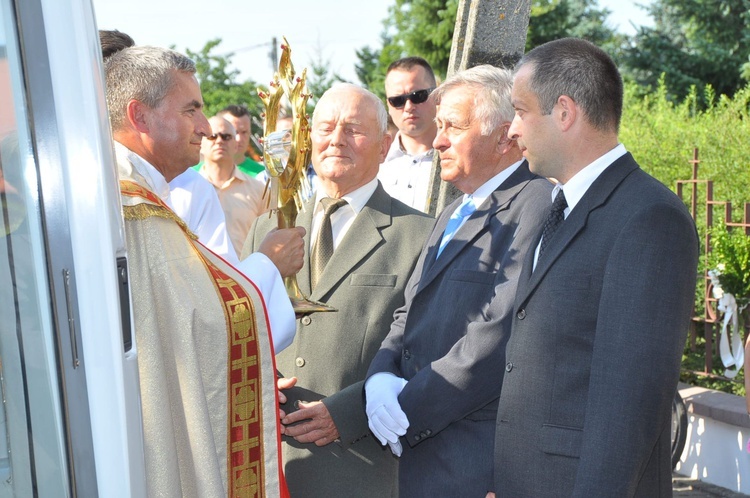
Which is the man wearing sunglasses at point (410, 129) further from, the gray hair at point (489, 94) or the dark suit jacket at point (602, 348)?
the dark suit jacket at point (602, 348)

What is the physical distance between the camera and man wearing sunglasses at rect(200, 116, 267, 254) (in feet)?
25.4

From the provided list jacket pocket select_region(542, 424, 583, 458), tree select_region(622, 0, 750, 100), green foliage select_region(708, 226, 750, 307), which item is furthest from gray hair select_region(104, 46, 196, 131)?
tree select_region(622, 0, 750, 100)

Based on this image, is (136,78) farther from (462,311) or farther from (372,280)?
(462,311)

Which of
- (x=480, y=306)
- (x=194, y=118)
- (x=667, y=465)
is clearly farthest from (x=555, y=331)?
(x=194, y=118)

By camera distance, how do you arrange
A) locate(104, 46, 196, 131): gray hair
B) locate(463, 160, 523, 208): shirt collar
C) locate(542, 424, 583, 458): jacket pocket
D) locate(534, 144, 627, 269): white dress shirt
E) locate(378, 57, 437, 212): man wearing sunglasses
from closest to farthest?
1. locate(542, 424, 583, 458): jacket pocket
2. locate(534, 144, 627, 269): white dress shirt
3. locate(104, 46, 196, 131): gray hair
4. locate(463, 160, 523, 208): shirt collar
5. locate(378, 57, 437, 212): man wearing sunglasses

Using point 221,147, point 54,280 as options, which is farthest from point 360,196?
point 221,147

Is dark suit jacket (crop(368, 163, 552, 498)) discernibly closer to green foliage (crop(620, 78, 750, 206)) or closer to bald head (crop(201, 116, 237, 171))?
bald head (crop(201, 116, 237, 171))

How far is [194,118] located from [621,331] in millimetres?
1627

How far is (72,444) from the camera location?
1.74m

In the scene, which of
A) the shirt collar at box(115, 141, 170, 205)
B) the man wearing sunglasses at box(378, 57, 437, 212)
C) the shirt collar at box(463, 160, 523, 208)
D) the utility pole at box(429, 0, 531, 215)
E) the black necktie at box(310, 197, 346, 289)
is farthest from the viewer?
the man wearing sunglasses at box(378, 57, 437, 212)

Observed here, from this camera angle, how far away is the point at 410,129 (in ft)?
20.5

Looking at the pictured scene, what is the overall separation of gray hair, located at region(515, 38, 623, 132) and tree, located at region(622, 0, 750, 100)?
17650mm

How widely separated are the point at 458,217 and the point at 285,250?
0.62 metres

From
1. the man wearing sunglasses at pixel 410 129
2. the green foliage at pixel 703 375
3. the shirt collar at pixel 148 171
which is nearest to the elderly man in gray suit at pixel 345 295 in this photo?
the shirt collar at pixel 148 171
